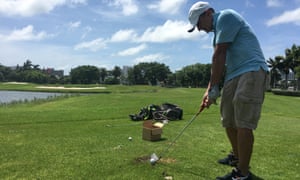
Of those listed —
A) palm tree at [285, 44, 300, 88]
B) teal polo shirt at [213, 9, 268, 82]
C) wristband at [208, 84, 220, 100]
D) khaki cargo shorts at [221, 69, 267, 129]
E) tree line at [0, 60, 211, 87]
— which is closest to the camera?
khaki cargo shorts at [221, 69, 267, 129]

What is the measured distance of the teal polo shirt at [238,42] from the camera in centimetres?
375

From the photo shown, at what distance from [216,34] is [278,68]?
258ft

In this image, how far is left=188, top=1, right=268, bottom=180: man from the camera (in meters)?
3.65

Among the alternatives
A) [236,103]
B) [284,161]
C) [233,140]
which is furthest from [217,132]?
[236,103]

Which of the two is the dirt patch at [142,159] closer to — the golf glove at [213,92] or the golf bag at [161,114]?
the golf glove at [213,92]

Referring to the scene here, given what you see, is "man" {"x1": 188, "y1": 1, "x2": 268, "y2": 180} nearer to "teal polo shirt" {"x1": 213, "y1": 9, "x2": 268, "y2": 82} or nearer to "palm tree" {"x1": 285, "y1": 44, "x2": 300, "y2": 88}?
"teal polo shirt" {"x1": 213, "y1": 9, "x2": 268, "y2": 82}

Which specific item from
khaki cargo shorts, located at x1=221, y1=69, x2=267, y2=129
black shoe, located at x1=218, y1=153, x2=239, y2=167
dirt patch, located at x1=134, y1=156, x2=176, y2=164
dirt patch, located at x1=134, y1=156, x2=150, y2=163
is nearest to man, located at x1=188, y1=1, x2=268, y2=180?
khaki cargo shorts, located at x1=221, y1=69, x2=267, y2=129

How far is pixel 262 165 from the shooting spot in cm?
463

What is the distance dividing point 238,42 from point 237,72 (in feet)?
1.18

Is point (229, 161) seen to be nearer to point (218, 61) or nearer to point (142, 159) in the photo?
point (142, 159)

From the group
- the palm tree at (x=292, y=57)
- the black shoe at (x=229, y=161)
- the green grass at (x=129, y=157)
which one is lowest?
the green grass at (x=129, y=157)

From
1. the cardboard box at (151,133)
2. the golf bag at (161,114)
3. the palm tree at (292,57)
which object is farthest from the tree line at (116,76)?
the cardboard box at (151,133)

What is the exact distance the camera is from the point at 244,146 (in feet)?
12.1

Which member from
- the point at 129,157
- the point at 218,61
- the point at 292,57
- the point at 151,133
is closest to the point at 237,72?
the point at 218,61
